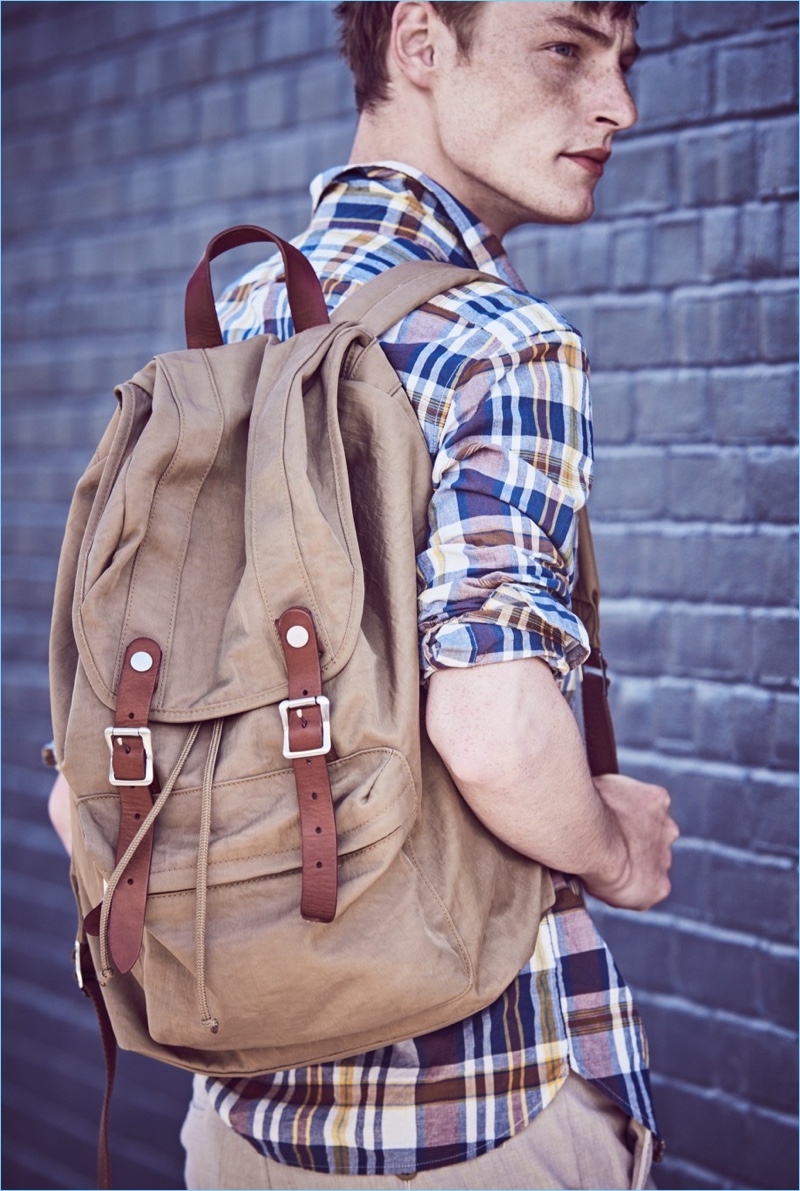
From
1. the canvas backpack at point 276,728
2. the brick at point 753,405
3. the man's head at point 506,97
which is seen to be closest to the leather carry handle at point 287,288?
the canvas backpack at point 276,728

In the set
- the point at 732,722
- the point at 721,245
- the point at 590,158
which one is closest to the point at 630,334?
the point at 721,245

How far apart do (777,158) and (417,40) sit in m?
1.12

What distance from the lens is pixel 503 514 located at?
1188mm

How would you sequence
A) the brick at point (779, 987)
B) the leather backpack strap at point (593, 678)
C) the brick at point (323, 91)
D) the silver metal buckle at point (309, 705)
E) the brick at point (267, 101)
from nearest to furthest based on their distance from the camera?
1. the silver metal buckle at point (309, 705)
2. the leather backpack strap at point (593, 678)
3. the brick at point (779, 987)
4. the brick at point (323, 91)
5. the brick at point (267, 101)

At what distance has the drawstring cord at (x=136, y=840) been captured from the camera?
44.9 inches

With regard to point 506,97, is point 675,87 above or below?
above

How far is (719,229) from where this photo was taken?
7.75 ft

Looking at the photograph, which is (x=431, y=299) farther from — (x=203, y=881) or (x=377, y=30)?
(x=203, y=881)

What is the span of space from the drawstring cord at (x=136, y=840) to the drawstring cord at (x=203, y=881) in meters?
0.03

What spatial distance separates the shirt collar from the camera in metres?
1.43

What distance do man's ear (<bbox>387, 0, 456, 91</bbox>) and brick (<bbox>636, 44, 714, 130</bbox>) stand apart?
1123mm

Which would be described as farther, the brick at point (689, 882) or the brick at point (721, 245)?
the brick at point (689, 882)

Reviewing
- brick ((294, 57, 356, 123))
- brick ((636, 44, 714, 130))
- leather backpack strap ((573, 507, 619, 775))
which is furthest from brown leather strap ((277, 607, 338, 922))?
brick ((294, 57, 356, 123))

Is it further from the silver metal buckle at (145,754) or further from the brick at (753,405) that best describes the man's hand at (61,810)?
the brick at (753,405)
